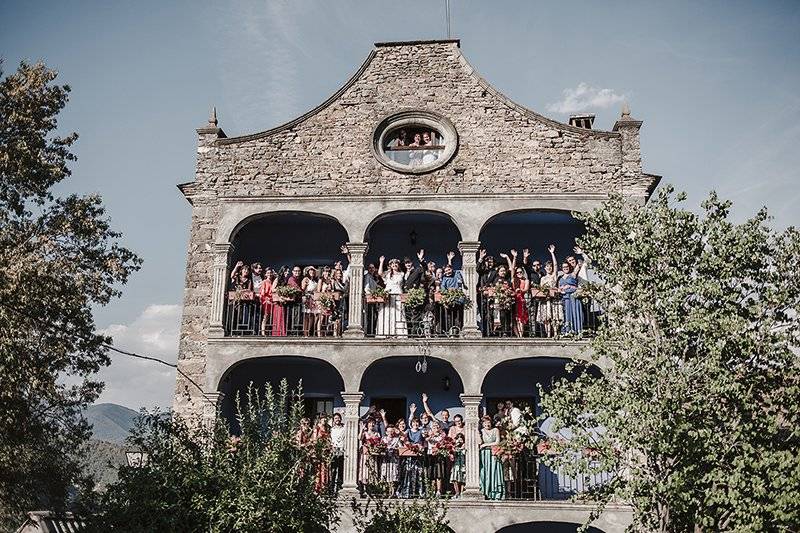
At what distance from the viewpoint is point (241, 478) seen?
11422 mm

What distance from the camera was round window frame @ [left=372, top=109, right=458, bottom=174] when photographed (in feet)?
58.5

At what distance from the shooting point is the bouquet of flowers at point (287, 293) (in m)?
16.9

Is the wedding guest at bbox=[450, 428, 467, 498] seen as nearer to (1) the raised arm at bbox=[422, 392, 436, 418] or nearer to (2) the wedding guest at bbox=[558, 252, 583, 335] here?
(1) the raised arm at bbox=[422, 392, 436, 418]

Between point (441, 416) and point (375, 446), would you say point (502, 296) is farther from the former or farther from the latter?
point (375, 446)

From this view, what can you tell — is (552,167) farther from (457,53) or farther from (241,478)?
(241,478)

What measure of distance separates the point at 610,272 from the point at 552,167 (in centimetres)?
522

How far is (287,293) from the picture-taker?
16906mm

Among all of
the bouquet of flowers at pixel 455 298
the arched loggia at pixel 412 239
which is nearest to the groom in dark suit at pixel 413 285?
the bouquet of flowers at pixel 455 298

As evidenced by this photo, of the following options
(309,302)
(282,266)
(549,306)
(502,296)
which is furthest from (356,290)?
(549,306)

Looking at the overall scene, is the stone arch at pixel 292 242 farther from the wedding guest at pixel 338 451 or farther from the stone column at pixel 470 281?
the wedding guest at pixel 338 451

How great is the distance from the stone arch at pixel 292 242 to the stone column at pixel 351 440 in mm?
3955

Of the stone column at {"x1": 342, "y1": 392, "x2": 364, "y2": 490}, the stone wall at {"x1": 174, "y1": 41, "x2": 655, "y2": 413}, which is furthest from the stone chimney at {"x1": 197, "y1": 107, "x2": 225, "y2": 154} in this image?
the stone column at {"x1": 342, "y1": 392, "x2": 364, "y2": 490}

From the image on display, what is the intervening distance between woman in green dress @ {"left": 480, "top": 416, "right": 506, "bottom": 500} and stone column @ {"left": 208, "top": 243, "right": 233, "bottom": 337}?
5.97 metres

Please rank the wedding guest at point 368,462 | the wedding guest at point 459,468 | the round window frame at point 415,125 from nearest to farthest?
the wedding guest at point 459,468, the wedding guest at point 368,462, the round window frame at point 415,125
